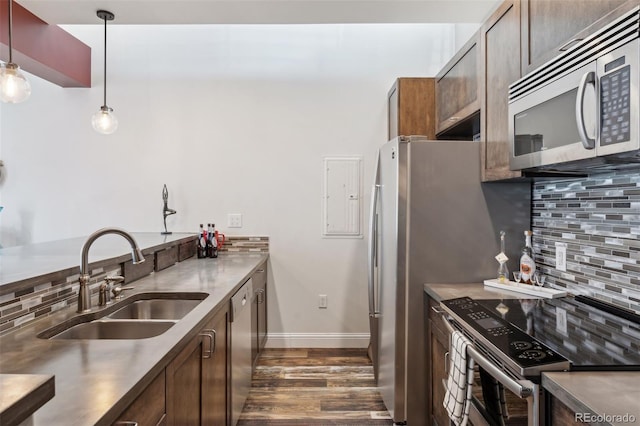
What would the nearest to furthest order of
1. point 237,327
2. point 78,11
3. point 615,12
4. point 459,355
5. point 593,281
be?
point 615,12 → point 459,355 → point 593,281 → point 237,327 → point 78,11

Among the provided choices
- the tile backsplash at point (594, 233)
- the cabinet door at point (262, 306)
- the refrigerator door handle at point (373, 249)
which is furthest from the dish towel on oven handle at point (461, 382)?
the cabinet door at point (262, 306)

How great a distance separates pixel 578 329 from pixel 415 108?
6.49ft

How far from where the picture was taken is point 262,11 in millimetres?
2525

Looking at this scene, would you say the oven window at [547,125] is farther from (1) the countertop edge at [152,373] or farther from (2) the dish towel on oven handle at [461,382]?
(1) the countertop edge at [152,373]

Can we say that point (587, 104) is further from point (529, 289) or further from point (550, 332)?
point (529, 289)

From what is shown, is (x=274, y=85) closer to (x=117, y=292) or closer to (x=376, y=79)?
(x=376, y=79)

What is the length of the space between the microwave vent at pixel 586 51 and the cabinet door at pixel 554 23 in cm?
4

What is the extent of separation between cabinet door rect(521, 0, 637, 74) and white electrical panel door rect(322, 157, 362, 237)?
188cm

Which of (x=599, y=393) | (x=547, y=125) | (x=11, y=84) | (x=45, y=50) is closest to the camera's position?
(x=599, y=393)

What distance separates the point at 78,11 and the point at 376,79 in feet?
7.29

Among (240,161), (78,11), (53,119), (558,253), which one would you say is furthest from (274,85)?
(558,253)

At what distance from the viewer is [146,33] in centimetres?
339

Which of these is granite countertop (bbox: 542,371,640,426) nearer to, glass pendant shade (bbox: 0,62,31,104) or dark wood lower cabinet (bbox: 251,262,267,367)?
dark wood lower cabinet (bbox: 251,262,267,367)

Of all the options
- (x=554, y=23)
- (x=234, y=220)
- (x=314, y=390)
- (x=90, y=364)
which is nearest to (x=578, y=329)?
(x=554, y=23)
